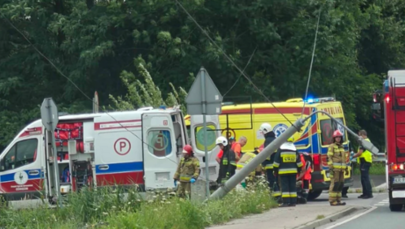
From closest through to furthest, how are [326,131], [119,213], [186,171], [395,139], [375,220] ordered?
1. [119,213]
2. [375,220]
3. [395,139]
4. [186,171]
5. [326,131]

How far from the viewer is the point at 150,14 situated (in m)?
32.4

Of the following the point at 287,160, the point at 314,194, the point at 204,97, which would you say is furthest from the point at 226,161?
the point at 204,97

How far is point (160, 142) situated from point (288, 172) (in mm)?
3590

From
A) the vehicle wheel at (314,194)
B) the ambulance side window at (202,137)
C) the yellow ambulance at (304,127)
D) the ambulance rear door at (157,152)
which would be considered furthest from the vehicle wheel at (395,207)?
the ambulance side window at (202,137)

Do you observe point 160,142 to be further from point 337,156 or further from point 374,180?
point 374,180

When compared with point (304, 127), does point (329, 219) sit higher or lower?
lower

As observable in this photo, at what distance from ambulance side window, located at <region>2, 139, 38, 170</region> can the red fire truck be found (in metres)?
8.87

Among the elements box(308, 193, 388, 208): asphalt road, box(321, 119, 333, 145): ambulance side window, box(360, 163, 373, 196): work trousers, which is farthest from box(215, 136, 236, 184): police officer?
box(360, 163, 373, 196): work trousers

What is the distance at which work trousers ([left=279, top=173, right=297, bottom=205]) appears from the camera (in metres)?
18.8

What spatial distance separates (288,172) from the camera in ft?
61.6

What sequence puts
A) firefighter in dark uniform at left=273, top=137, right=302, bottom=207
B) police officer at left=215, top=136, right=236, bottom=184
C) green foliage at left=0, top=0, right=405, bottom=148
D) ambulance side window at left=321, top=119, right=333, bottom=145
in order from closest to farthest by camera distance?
firefighter in dark uniform at left=273, top=137, right=302, bottom=207 → police officer at left=215, top=136, right=236, bottom=184 → ambulance side window at left=321, top=119, right=333, bottom=145 → green foliage at left=0, top=0, right=405, bottom=148

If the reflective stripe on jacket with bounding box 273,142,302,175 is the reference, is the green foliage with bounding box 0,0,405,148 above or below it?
above

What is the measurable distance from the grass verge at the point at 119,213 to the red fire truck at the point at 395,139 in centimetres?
337

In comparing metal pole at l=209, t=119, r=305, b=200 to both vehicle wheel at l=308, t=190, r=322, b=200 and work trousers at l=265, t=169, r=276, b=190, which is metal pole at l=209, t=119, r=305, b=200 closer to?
work trousers at l=265, t=169, r=276, b=190
